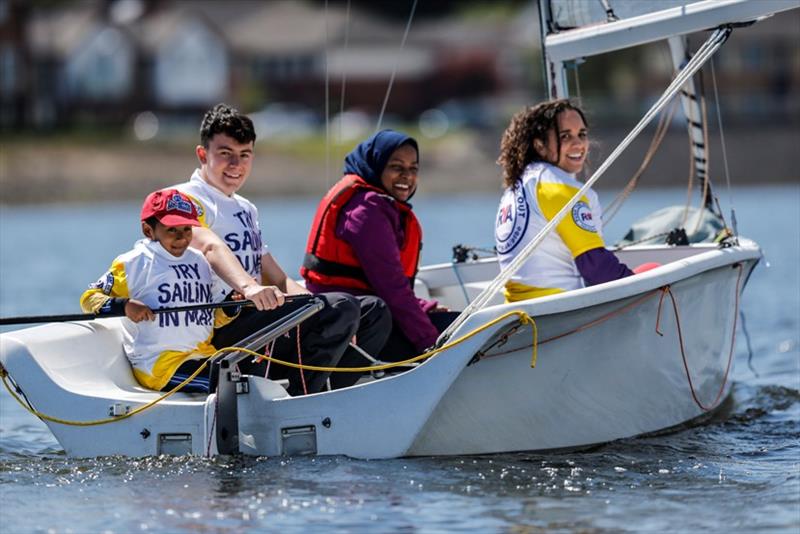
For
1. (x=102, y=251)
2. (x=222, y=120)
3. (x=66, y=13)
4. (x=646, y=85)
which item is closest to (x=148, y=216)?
(x=222, y=120)

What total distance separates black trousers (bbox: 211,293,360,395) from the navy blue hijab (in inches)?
24.0

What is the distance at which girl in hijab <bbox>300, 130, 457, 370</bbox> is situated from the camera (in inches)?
269

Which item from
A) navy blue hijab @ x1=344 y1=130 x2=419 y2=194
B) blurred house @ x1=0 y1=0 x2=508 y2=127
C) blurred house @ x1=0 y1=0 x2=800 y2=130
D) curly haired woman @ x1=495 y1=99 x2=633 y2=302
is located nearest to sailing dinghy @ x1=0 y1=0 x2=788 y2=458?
curly haired woman @ x1=495 y1=99 x2=633 y2=302

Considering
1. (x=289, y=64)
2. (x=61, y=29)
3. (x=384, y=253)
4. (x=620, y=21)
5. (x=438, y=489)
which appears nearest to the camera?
(x=438, y=489)

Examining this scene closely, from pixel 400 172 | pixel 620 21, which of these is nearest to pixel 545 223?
pixel 400 172

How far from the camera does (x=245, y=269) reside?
23.4ft

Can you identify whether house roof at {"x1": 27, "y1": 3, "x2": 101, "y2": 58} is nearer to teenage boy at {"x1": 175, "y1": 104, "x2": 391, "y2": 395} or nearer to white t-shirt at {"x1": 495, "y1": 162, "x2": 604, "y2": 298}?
teenage boy at {"x1": 175, "y1": 104, "x2": 391, "y2": 395}

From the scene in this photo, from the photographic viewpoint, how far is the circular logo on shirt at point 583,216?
22.6 feet

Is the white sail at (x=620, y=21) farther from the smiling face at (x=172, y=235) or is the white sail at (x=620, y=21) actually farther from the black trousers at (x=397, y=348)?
the smiling face at (x=172, y=235)

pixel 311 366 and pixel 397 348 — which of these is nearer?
pixel 311 366

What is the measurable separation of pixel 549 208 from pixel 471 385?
954 millimetres

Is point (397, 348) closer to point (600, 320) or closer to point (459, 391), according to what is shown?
point (459, 391)

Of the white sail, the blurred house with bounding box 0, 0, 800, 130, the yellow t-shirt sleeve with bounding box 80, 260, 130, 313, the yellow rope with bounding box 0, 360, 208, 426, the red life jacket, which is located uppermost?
the blurred house with bounding box 0, 0, 800, 130

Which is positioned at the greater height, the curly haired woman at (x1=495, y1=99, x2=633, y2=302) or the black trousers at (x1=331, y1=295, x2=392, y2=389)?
the curly haired woman at (x1=495, y1=99, x2=633, y2=302)
